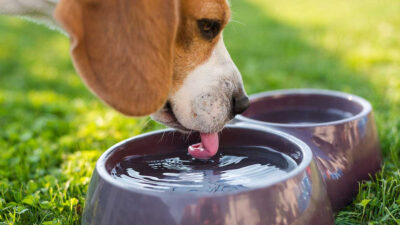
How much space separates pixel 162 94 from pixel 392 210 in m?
0.94

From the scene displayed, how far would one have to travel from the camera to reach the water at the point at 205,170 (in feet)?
5.67

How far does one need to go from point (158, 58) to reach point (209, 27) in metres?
0.33

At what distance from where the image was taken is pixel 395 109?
322 centimetres

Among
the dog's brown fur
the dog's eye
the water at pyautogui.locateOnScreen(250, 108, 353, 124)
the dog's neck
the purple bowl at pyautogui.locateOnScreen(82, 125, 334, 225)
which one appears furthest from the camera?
the water at pyautogui.locateOnScreen(250, 108, 353, 124)

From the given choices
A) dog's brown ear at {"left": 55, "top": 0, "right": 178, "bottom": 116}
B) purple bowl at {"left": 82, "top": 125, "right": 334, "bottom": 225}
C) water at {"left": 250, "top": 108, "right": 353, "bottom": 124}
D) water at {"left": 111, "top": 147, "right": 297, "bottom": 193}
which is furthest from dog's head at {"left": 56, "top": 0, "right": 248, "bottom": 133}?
water at {"left": 250, "top": 108, "right": 353, "bottom": 124}

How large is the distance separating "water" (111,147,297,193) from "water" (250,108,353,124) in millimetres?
562

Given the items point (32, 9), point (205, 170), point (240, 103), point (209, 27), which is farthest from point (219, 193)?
point (32, 9)

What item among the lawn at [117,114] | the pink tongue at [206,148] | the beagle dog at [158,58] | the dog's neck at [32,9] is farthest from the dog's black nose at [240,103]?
the dog's neck at [32,9]

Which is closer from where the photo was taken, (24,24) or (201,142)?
(201,142)

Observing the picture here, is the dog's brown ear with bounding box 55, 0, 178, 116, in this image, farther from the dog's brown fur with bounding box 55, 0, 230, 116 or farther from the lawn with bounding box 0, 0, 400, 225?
the lawn with bounding box 0, 0, 400, 225

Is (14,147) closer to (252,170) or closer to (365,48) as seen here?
(252,170)

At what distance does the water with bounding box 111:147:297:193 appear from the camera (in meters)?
1.73

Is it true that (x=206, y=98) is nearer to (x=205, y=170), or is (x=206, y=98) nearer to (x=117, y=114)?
(x=205, y=170)

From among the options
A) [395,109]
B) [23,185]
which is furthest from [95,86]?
[395,109]
